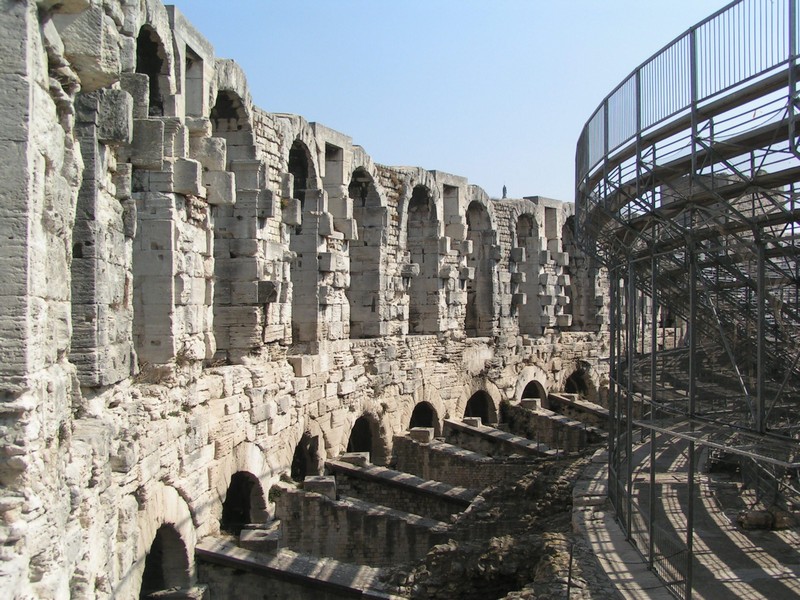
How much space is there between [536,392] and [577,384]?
224 centimetres

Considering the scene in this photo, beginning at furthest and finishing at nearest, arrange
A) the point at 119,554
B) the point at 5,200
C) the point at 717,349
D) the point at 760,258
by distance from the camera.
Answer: the point at 717,349 < the point at 119,554 < the point at 760,258 < the point at 5,200

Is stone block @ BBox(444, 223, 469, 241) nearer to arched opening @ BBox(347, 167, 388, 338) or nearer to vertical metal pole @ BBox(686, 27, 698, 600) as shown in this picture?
arched opening @ BBox(347, 167, 388, 338)

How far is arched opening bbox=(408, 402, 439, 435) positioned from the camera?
18.0 metres

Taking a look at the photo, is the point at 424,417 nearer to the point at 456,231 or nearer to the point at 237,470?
the point at 456,231

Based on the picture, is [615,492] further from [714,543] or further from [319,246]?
[319,246]

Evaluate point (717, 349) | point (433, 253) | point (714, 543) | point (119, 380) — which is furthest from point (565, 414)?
point (119, 380)

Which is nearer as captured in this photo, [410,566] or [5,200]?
[5,200]

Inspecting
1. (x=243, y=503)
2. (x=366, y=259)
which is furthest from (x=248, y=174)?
(x=366, y=259)

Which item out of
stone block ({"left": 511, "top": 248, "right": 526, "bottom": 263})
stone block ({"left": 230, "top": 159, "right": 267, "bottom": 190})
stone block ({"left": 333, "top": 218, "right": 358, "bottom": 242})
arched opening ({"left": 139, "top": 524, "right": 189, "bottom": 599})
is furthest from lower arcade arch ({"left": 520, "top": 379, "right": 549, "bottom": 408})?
arched opening ({"left": 139, "top": 524, "right": 189, "bottom": 599})

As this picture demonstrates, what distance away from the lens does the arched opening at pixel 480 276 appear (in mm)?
20984

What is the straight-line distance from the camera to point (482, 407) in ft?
67.8

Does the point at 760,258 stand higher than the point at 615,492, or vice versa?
the point at 760,258

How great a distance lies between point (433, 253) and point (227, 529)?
8.66m

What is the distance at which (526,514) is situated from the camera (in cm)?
1185
